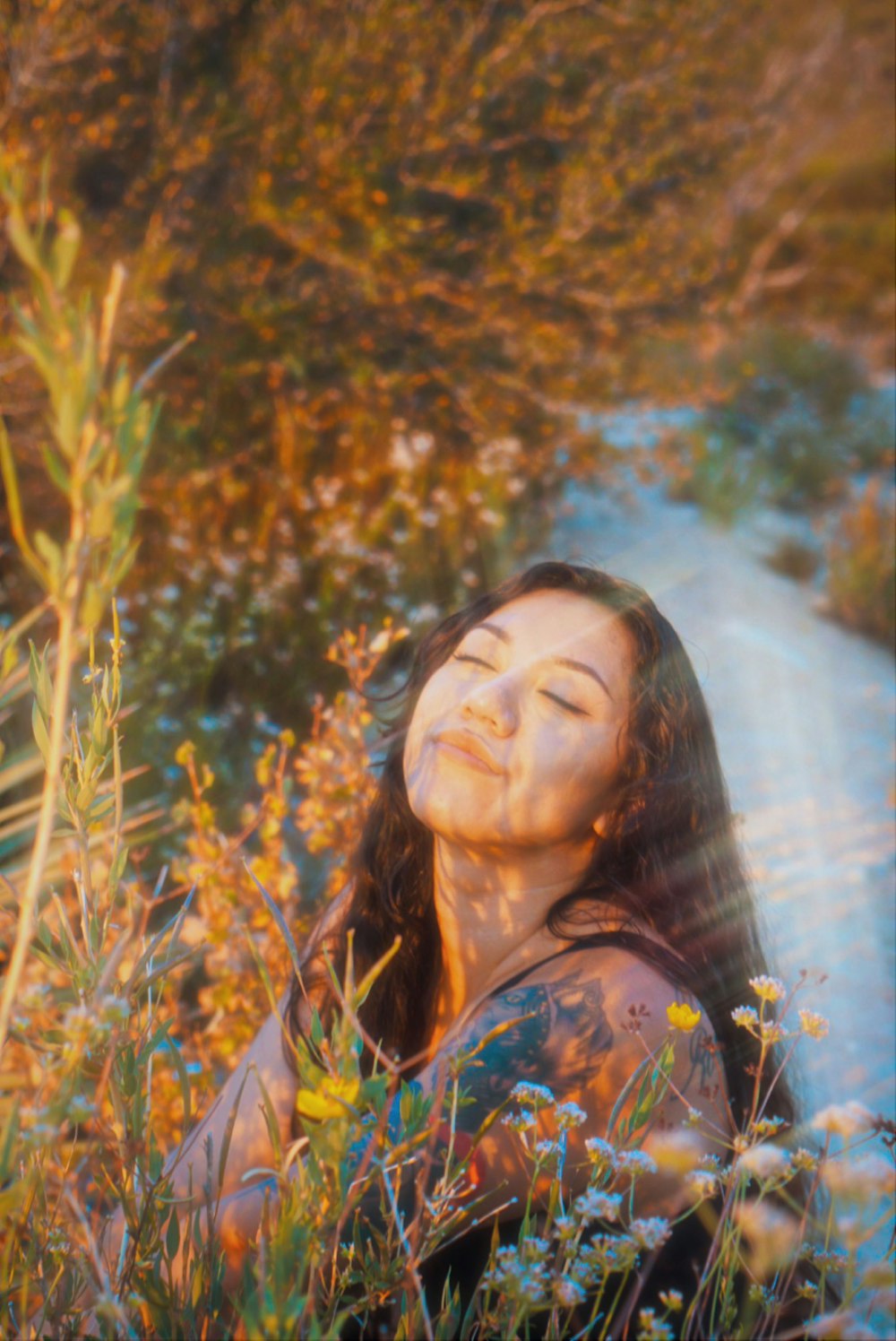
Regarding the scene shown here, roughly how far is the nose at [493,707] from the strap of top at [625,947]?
0.29 m

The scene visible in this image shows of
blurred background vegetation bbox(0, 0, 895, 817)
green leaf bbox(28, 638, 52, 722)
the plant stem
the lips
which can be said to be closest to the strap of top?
the lips

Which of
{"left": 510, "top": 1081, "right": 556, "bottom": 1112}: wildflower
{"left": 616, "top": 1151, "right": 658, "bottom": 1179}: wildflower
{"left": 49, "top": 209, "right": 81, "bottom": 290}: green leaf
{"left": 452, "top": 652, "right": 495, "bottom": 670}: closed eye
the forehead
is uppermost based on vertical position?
{"left": 49, "top": 209, "right": 81, "bottom": 290}: green leaf

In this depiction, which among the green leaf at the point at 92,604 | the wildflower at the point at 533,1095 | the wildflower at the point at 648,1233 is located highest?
the green leaf at the point at 92,604

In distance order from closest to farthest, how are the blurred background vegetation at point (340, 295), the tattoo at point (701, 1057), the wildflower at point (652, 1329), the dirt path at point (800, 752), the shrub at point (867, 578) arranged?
the wildflower at point (652, 1329) < the tattoo at point (701, 1057) < the dirt path at point (800, 752) < the blurred background vegetation at point (340, 295) < the shrub at point (867, 578)

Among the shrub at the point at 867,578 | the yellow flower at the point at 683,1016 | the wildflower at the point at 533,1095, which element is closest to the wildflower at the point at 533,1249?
the wildflower at the point at 533,1095

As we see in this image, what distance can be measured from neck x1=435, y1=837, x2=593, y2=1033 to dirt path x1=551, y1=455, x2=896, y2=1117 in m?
0.50

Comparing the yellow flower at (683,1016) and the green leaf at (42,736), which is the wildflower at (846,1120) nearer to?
the yellow flower at (683,1016)

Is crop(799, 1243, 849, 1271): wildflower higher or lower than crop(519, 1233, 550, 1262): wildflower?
lower

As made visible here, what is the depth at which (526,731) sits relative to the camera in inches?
58.7

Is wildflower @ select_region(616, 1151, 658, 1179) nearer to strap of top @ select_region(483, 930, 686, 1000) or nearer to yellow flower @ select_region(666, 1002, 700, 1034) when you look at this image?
yellow flower @ select_region(666, 1002, 700, 1034)

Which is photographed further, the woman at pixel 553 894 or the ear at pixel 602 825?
the ear at pixel 602 825

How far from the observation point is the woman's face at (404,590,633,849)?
1463mm

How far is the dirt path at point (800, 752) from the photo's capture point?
2.72m

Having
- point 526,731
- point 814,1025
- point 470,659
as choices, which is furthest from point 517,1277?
point 470,659
